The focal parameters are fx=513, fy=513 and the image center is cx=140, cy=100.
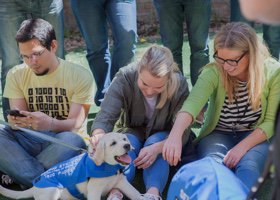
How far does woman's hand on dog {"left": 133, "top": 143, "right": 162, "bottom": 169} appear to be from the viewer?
2.61m

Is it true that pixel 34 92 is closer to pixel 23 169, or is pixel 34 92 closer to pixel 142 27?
pixel 23 169

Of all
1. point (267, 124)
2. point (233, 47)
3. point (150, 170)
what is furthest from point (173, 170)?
point (233, 47)

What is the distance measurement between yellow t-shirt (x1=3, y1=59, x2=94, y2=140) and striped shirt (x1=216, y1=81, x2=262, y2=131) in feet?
2.55

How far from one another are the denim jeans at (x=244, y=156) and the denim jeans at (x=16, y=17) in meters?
1.36

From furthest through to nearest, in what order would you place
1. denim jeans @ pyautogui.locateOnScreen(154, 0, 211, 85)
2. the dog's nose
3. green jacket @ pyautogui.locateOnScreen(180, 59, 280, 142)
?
denim jeans @ pyautogui.locateOnScreen(154, 0, 211, 85) < green jacket @ pyautogui.locateOnScreen(180, 59, 280, 142) < the dog's nose

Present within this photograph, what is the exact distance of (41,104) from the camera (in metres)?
2.95

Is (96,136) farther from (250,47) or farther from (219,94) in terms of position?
(250,47)

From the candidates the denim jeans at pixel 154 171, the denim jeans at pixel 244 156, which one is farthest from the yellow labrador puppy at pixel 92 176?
the denim jeans at pixel 244 156

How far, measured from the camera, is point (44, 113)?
2.93 m

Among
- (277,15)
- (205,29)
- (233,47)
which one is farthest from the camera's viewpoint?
(205,29)

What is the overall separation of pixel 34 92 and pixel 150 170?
0.83m

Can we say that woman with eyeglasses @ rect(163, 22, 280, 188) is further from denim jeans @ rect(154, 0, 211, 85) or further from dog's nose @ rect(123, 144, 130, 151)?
denim jeans @ rect(154, 0, 211, 85)

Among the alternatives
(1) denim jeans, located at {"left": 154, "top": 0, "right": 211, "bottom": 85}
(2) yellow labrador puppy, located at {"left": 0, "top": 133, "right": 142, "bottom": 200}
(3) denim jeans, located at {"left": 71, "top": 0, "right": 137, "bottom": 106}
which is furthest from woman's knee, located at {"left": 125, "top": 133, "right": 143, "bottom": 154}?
(1) denim jeans, located at {"left": 154, "top": 0, "right": 211, "bottom": 85}

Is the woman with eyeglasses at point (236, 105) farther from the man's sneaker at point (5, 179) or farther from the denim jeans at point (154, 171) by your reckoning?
the man's sneaker at point (5, 179)
